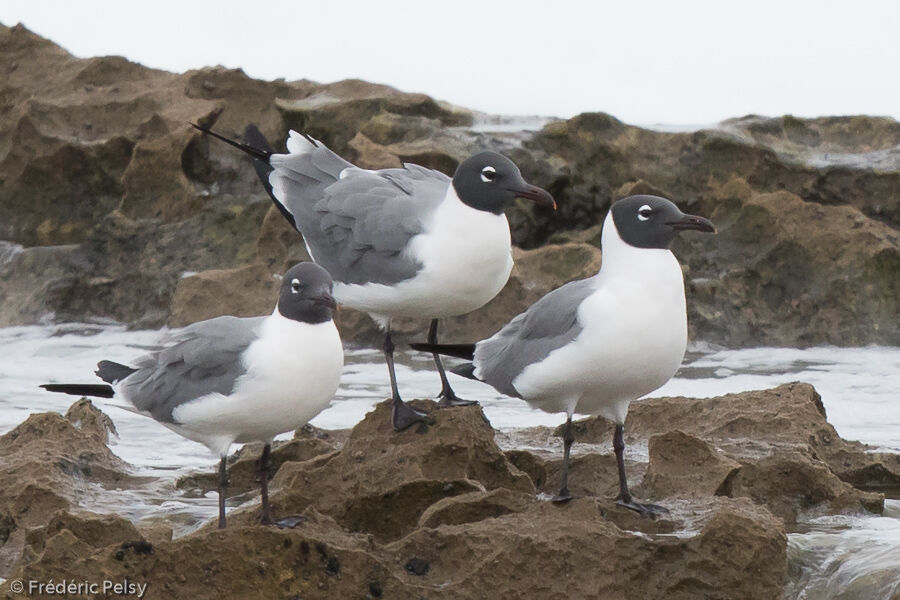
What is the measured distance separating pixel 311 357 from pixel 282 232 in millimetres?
5388

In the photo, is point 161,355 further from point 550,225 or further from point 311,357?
point 550,225

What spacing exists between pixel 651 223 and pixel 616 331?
512 mm

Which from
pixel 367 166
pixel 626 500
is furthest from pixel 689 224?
pixel 367 166

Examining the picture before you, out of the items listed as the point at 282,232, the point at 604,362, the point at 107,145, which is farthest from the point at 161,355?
the point at 107,145

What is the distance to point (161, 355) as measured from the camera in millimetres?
5145

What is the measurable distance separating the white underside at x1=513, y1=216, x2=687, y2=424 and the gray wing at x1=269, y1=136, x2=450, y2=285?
3.51ft

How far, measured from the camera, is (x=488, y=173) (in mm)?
5758

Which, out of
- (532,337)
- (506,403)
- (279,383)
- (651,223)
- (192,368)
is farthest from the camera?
(506,403)

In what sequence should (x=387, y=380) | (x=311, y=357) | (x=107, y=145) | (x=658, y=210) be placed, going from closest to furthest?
(x=311, y=357) → (x=658, y=210) → (x=387, y=380) → (x=107, y=145)

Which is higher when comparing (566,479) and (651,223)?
(651,223)

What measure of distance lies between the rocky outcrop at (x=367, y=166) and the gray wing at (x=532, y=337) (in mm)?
3695

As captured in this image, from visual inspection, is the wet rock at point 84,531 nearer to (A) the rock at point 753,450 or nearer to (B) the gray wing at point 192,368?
(B) the gray wing at point 192,368

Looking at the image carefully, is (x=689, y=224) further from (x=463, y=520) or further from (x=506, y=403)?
(x=506, y=403)

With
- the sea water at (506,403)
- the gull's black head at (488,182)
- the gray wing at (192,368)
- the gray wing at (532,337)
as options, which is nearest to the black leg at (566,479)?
the gray wing at (532,337)
